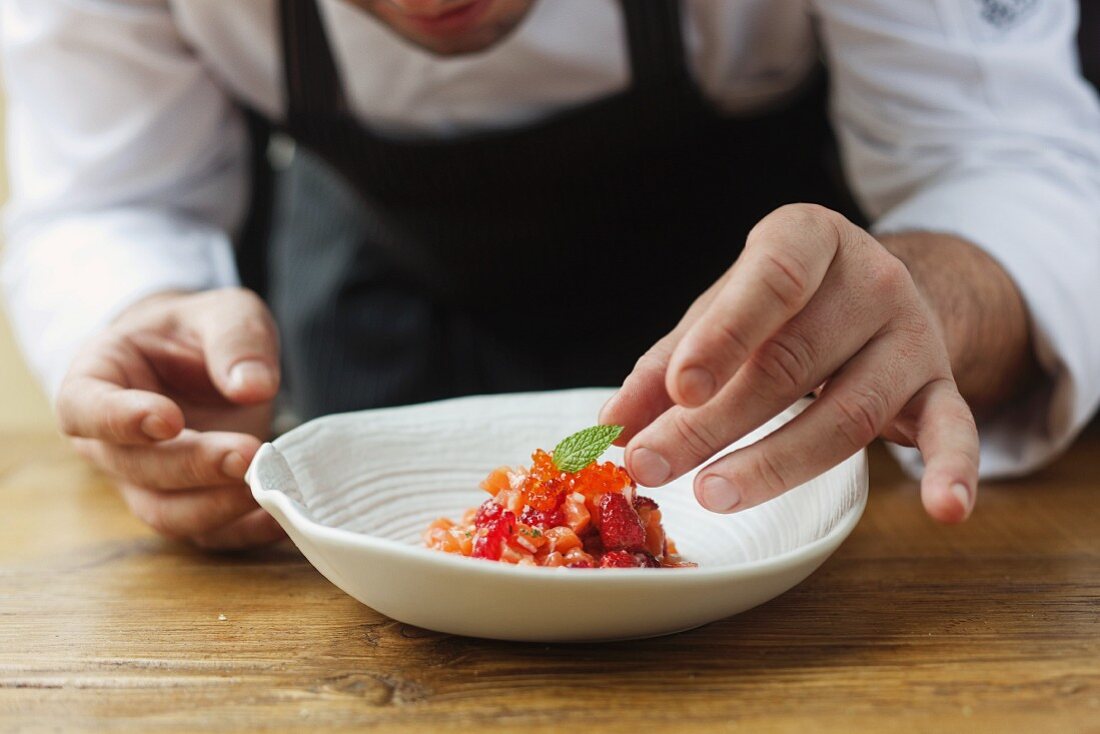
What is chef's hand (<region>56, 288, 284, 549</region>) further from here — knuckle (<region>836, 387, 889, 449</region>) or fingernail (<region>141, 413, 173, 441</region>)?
knuckle (<region>836, 387, 889, 449</region>)

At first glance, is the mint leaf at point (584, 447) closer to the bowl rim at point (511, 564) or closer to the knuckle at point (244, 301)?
the bowl rim at point (511, 564)

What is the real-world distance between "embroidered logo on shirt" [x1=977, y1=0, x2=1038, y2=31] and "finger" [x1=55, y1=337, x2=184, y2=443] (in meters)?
1.17

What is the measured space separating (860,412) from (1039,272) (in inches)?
20.3

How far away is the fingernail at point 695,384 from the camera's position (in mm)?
780

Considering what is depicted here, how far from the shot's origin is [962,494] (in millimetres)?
772

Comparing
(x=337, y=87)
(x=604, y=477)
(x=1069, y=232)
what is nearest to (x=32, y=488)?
(x=337, y=87)

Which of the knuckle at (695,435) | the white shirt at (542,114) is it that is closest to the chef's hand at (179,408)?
the white shirt at (542,114)

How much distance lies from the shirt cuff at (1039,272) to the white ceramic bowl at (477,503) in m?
0.36

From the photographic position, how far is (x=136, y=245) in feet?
4.94

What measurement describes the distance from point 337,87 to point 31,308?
1.96 ft

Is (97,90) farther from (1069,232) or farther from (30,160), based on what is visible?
(1069,232)

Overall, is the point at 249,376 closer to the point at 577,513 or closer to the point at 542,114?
the point at 577,513

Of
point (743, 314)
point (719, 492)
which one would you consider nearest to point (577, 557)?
point (719, 492)

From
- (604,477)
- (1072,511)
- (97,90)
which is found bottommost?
(1072,511)
